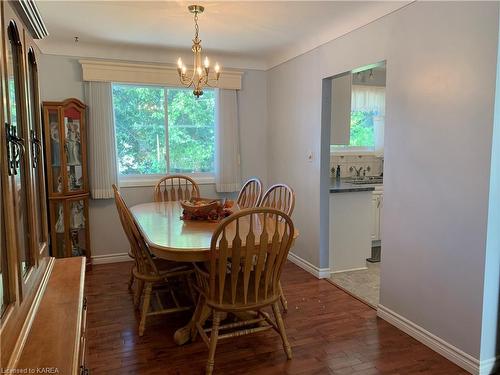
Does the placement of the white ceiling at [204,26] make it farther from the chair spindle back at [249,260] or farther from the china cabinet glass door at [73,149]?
the chair spindle back at [249,260]

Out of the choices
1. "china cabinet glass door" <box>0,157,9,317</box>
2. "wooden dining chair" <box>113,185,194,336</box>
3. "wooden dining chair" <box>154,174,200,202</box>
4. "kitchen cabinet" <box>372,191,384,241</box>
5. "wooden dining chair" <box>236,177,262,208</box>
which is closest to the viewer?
"china cabinet glass door" <box>0,157,9,317</box>

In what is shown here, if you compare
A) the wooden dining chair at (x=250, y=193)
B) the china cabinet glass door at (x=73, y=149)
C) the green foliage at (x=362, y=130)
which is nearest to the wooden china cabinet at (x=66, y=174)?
the china cabinet glass door at (x=73, y=149)

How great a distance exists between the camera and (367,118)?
5.36 metres

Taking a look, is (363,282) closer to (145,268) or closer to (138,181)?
(145,268)

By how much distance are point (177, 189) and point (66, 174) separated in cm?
118

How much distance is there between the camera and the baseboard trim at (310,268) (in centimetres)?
375

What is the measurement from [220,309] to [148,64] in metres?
3.06

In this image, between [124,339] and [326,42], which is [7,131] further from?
[326,42]

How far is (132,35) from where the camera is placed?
11.7 feet

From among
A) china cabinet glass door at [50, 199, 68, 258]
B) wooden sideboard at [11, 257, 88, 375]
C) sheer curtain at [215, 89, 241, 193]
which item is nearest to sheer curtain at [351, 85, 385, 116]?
sheer curtain at [215, 89, 241, 193]

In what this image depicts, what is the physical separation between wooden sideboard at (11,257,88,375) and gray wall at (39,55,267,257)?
2.64 m

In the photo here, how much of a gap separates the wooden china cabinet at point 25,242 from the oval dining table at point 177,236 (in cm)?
61

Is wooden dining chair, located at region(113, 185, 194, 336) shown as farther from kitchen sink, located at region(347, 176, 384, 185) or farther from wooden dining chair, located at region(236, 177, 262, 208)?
kitchen sink, located at region(347, 176, 384, 185)

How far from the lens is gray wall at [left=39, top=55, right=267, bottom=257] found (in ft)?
12.8
